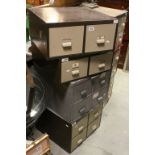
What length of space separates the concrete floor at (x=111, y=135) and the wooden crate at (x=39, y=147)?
28 centimetres

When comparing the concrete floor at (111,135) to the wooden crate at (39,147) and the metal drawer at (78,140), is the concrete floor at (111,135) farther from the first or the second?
the wooden crate at (39,147)

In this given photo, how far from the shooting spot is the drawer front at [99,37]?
133 centimetres

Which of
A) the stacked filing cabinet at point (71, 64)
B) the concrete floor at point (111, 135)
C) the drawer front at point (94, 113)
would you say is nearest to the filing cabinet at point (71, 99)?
the stacked filing cabinet at point (71, 64)

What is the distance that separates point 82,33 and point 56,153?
1.04 metres

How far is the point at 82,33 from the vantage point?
1.29 meters

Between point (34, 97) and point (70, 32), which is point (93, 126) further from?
point (70, 32)

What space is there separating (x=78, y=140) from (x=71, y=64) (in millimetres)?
760

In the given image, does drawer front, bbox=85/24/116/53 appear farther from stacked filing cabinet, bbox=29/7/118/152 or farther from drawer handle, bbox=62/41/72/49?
drawer handle, bbox=62/41/72/49

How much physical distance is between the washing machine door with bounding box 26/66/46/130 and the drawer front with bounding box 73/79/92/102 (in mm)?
267

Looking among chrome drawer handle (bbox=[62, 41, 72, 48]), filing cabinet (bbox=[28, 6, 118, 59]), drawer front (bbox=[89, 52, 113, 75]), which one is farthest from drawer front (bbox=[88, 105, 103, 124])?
chrome drawer handle (bbox=[62, 41, 72, 48])

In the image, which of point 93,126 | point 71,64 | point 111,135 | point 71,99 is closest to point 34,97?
point 71,99

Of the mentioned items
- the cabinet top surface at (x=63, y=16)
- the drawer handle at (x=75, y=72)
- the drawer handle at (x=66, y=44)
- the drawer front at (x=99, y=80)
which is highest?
the cabinet top surface at (x=63, y=16)
